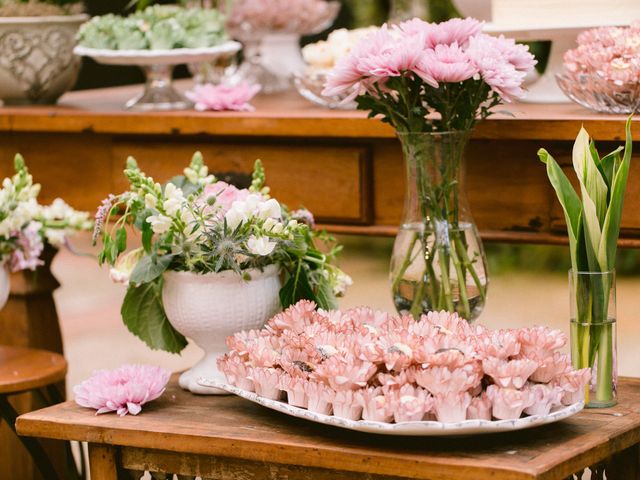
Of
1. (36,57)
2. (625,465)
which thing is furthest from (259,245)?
(36,57)

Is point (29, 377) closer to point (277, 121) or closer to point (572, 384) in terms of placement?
point (277, 121)

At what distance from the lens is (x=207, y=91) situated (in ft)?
6.68

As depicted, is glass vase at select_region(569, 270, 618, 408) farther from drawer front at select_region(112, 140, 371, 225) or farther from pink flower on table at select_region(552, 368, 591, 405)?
drawer front at select_region(112, 140, 371, 225)

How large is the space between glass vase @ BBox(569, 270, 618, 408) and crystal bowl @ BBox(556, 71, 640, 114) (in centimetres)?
35

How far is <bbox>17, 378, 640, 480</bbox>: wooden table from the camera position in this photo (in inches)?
45.7

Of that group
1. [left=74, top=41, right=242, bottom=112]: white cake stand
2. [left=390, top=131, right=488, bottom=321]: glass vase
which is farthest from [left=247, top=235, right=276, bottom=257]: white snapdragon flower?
[left=74, top=41, right=242, bottom=112]: white cake stand

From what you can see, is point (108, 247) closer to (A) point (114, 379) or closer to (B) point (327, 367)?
(A) point (114, 379)

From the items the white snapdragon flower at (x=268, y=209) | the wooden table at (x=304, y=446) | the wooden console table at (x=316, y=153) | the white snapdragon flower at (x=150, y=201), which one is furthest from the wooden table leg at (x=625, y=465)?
the white snapdragon flower at (x=150, y=201)

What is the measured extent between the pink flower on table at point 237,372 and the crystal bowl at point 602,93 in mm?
651

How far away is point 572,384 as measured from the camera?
122 cm

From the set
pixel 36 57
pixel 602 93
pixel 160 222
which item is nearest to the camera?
pixel 160 222

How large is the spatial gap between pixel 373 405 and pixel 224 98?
0.95 meters

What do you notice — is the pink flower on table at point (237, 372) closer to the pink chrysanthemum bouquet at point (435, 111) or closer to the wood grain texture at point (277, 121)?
the pink chrysanthemum bouquet at point (435, 111)

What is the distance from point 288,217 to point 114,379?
302mm
